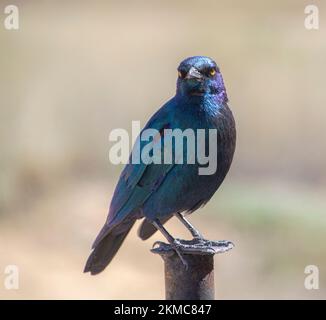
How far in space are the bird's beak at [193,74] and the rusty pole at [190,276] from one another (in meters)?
1.27

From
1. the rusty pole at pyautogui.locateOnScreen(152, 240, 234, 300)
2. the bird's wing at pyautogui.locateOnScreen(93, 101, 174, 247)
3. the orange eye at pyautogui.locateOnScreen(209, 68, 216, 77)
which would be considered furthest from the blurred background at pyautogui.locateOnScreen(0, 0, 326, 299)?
the rusty pole at pyautogui.locateOnScreen(152, 240, 234, 300)

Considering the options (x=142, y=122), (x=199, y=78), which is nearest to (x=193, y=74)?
(x=199, y=78)

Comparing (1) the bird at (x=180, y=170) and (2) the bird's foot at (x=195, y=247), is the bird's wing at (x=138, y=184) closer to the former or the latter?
(1) the bird at (x=180, y=170)

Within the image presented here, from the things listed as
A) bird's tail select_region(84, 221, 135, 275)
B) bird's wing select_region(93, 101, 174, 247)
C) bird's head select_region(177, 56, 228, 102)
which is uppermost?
bird's head select_region(177, 56, 228, 102)

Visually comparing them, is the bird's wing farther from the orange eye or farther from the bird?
the orange eye

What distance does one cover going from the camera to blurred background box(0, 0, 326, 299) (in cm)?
1002

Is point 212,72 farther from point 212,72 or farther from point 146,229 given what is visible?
point 146,229

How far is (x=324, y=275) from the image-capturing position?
32.0 ft

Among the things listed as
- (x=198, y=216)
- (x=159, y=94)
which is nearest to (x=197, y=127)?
(x=198, y=216)

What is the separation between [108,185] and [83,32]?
3.04 m

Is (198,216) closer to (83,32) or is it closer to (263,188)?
(263,188)

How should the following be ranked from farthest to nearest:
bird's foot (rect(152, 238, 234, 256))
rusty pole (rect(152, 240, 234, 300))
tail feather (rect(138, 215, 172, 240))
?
1. tail feather (rect(138, 215, 172, 240))
2. bird's foot (rect(152, 238, 234, 256))
3. rusty pole (rect(152, 240, 234, 300))

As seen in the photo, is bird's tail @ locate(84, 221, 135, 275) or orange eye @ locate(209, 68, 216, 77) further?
bird's tail @ locate(84, 221, 135, 275)

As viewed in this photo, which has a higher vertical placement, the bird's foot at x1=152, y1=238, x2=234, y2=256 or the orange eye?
the orange eye
